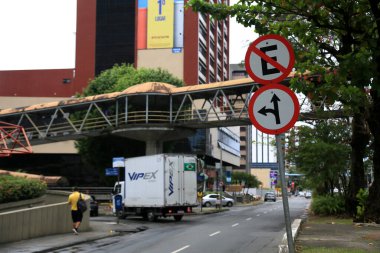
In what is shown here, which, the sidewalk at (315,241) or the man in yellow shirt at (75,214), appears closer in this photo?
the sidewalk at (315,241)

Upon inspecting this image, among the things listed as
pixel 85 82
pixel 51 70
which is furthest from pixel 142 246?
pixel 51 70

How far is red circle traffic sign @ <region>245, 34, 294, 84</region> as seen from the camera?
21.4 feet

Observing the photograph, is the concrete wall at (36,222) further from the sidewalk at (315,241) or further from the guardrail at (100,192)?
the guardrail at (100,192)

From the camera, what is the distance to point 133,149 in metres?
45.9

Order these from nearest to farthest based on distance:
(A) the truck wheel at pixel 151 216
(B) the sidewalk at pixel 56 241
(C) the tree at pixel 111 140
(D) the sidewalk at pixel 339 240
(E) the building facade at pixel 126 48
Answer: (D) the sidewalk at pixel 339 240
(B) the sidewalk at pixel 56 241
(A) the truck wheel at pixel 151 216
(C) the tree at pixel 111 140
(E) the building facade at pixel 126 48

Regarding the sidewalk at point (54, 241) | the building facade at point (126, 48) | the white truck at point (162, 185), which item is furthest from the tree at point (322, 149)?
the building facade at point (126, 48)

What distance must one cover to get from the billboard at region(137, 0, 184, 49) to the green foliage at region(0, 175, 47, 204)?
217 feet

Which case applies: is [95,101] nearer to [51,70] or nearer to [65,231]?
[65,231]

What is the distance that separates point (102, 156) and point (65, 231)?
2535 cm

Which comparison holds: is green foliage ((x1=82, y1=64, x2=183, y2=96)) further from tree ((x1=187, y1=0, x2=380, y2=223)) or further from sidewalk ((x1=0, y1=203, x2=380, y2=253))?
tree ((x1=187, y1=0, x2=380, y2=223))

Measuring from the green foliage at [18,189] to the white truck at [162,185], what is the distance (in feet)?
30.1

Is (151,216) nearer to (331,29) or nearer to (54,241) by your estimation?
(54,241)

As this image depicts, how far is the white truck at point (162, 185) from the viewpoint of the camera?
89.4ft

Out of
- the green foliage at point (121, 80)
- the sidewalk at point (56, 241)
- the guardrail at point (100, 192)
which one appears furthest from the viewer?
the guardrail at point (100, 192)
